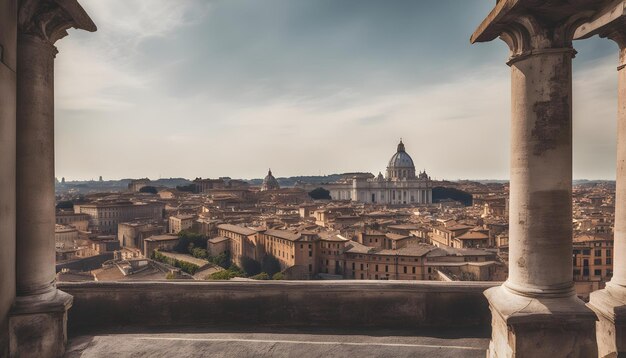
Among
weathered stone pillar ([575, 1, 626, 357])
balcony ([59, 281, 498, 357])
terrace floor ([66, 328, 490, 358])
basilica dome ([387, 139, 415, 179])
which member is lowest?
terrace floor ([66, 328, 490, 358])

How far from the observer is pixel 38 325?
10.5 ft

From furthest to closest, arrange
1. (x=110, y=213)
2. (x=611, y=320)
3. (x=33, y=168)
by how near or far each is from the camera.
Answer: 1. (x=110, y=213)
2. (x=33, y=168)
3. (x=611, y=320)

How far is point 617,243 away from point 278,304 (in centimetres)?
276

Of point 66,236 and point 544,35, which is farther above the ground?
point 544,35

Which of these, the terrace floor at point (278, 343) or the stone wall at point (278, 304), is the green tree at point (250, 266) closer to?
the stone wall at point (278, 304)

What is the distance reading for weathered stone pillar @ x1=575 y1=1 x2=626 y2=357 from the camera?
3.09m

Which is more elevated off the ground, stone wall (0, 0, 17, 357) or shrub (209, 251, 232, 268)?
stone wall (0, 0, 17, 357)

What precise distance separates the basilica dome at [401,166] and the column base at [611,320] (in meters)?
117

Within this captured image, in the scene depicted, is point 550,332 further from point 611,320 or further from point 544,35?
point 544,35

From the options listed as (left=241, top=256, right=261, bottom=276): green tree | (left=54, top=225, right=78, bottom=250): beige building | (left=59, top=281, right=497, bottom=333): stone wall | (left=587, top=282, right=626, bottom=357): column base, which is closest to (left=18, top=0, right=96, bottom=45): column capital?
(left=59, top=281, right=497, bottom=333): stone wall

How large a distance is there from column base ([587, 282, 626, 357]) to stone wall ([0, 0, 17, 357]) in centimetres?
416

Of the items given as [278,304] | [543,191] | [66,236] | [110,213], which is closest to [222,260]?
[66,236]

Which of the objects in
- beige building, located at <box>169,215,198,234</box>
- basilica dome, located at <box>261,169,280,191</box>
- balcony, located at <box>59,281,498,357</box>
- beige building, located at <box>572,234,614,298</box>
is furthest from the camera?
basilica dome, located at <box>261,169,280,191</box>

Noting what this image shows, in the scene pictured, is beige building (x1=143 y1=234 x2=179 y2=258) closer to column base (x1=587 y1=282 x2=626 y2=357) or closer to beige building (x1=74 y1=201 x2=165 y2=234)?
beige building (x1=74 y1=201 x2=165 y2=234)
